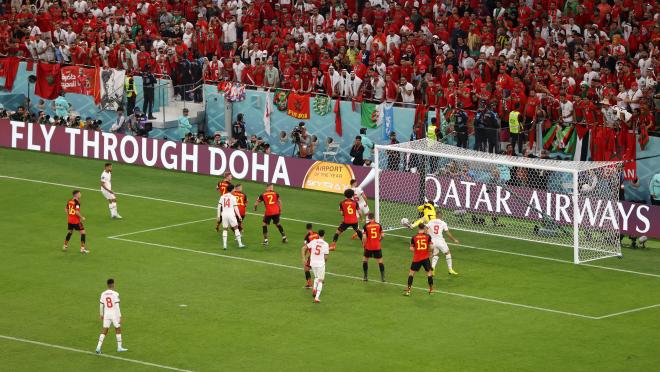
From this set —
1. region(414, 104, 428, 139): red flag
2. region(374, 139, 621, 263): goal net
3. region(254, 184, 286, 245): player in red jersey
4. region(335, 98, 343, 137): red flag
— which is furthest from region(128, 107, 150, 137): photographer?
region(254, 184, 286, 245): player in red jersey

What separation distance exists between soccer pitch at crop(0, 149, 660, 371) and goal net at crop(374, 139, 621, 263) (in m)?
0.61

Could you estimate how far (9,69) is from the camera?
183 ft

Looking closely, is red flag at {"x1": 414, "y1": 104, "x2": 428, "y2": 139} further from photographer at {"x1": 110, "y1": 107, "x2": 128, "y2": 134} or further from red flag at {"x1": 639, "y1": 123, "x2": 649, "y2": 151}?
photographer at {"x1": 110, "y1": 107, "x2": 128, "y2": 134}

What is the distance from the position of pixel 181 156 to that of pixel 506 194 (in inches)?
548

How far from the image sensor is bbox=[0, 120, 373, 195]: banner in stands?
4606 cm

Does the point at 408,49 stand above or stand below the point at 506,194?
above

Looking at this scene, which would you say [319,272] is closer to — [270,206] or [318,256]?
[318,256]

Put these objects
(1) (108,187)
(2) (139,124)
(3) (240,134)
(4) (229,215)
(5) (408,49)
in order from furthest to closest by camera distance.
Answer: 1. (2) (139,124)
2. (3) (240,134)
3. (5) (408,49)
4. (1) (108,187)
5. (4) (229,215)

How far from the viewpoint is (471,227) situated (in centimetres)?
4116

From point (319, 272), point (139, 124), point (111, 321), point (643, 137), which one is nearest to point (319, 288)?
point (319, 272)

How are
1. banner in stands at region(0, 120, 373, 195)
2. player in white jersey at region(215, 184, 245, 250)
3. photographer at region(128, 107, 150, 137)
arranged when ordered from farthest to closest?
photographer at region(128, 107, 150, 137) → banner in stands at region(0, 120, 373, 195) → player in white jersey at region(215, 184, 245, 250)

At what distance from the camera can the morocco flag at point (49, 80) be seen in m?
54.8

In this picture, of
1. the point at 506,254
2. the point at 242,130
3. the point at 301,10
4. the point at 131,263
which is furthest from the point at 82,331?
the point at 301,10

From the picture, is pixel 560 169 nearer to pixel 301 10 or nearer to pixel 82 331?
pixel 82 331
